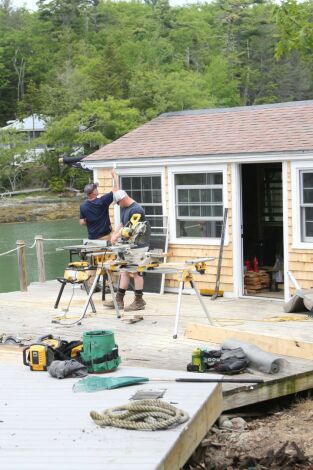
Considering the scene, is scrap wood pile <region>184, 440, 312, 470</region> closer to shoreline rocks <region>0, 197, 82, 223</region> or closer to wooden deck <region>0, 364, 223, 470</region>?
wooden deck <region>0, 364, 223, 470</region>

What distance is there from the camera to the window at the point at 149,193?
12344 mm

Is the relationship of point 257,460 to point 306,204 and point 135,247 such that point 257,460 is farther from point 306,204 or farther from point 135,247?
point 306,204

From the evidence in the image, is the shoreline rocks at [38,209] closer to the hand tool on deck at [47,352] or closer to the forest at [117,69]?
the forest at [117,69]

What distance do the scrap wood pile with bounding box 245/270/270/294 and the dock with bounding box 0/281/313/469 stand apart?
18.8 inches

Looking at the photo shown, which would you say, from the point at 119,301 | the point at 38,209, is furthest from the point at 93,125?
the point at 119,301

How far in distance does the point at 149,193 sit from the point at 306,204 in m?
2.59

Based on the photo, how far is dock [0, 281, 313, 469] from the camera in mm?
6960

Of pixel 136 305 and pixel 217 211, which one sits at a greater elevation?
pixel 217 211

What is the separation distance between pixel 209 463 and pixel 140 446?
112cm

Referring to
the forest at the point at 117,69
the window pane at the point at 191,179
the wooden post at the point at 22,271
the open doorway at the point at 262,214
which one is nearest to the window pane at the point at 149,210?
the window pane at the point at 191,179

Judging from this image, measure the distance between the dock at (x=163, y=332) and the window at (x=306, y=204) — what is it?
3.23 ft

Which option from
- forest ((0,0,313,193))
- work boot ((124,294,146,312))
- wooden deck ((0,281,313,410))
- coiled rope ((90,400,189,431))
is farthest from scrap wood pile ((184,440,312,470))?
forest ((0,0,313,193))

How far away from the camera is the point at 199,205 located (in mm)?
11938

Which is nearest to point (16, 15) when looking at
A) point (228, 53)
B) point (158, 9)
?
point (158, 9)
